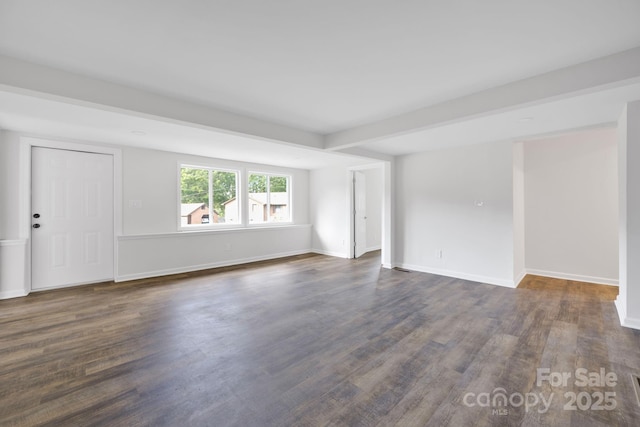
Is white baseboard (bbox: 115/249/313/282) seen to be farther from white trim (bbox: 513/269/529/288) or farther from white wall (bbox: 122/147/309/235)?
white trim (bbox: 513/269/529/288)

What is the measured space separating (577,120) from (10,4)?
199 inches

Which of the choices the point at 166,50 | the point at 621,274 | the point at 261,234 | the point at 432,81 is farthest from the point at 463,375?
the point at 261,234

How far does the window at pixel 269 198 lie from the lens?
6.57 meters

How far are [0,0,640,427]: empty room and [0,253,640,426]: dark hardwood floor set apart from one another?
0.8 inches

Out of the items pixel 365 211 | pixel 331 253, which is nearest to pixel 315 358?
pixel 331 253

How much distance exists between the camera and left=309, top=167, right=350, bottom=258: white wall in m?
6.71

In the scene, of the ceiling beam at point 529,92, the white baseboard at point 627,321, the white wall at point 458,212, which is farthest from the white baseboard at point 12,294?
the white baseboard at point 627,321

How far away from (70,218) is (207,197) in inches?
86.0

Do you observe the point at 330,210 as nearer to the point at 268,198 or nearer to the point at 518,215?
the point at 268,198

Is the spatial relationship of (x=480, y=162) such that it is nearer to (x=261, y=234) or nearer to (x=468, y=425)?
(x=468, y=425)

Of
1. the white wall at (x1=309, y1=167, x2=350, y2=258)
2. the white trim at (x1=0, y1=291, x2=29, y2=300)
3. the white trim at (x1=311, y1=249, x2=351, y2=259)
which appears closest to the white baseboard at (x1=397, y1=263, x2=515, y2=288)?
the white trim at (x1=311, y1=249, x2=351, y2=259)

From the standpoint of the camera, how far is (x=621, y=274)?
3.07 meters

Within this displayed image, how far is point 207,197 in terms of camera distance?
5801 millimetres

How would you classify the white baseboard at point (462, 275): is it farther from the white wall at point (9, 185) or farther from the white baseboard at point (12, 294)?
the white wall at point (9, 185)
